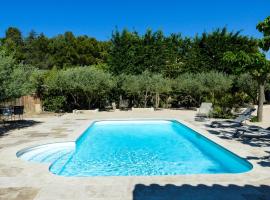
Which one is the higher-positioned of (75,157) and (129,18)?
(129,18)

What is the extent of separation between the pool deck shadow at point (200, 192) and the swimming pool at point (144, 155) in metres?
2.08

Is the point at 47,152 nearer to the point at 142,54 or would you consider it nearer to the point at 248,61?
the point at 248,61

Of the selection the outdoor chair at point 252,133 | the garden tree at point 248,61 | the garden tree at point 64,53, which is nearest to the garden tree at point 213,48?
the outdoor chair at point 252,133

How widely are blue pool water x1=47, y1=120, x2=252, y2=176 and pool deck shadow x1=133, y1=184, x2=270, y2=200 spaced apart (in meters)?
2.10

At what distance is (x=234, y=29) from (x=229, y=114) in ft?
54.9

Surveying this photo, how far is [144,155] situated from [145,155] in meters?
0.04

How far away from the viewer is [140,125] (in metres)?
18.8

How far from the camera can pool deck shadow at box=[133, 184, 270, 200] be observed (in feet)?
18.6

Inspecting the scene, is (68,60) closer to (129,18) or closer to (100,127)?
(129,18)

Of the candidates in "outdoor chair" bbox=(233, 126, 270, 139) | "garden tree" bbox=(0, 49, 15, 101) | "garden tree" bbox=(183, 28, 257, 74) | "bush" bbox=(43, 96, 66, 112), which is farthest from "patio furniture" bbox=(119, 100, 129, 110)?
"garden tree" bbox=(0, 49, 15, 101)

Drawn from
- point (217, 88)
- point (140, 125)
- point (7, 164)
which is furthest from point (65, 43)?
point (7, 164)

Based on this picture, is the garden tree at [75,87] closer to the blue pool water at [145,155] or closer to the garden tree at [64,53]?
the blue pool water at [145,155]

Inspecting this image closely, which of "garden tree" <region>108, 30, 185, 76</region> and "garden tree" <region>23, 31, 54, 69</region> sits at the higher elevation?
"garden tree" <region>23, 31, 54, 69</region>

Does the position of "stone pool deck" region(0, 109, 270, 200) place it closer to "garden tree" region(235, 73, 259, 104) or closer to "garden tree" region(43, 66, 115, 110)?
"garden tree" region(43, 66, 115, 110)
